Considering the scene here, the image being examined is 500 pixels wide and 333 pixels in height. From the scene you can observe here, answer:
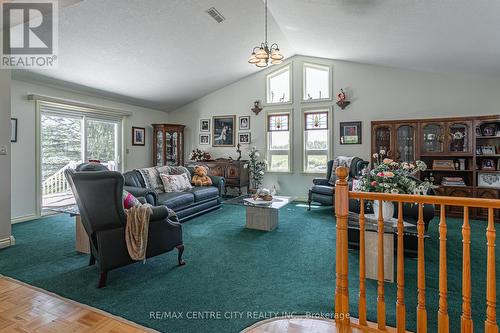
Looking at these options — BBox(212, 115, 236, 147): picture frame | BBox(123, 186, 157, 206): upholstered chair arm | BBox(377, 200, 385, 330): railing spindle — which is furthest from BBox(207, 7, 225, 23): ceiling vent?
BBox(377, 200, 385, 330): railing spindle

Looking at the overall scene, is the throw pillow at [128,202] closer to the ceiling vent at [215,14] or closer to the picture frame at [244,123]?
the ceiling vent at [215,14]

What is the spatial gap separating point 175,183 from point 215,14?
2758mm

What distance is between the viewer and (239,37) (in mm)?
5031

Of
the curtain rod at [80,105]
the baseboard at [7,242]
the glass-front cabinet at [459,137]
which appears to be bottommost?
the baseboard at [7,242]

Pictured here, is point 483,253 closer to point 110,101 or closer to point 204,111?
point 204,111

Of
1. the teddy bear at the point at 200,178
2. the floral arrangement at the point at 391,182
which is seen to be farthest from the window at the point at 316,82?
the floral arrangement at the point at 391,182

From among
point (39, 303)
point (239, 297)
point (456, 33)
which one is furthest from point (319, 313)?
point (456, 33)

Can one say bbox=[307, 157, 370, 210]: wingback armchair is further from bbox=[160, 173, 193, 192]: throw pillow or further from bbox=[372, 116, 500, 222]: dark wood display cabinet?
bbox=[160, 173, 193, 192]: throw pillow

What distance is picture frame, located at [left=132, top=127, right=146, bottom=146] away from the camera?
6547mm

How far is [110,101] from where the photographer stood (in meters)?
5.93

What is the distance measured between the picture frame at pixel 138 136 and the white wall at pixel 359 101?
1.15 metres

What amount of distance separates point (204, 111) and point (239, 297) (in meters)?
5.91

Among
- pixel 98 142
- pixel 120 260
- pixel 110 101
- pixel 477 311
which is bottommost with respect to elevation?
pixel 477 311

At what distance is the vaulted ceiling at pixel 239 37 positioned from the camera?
3410mm
